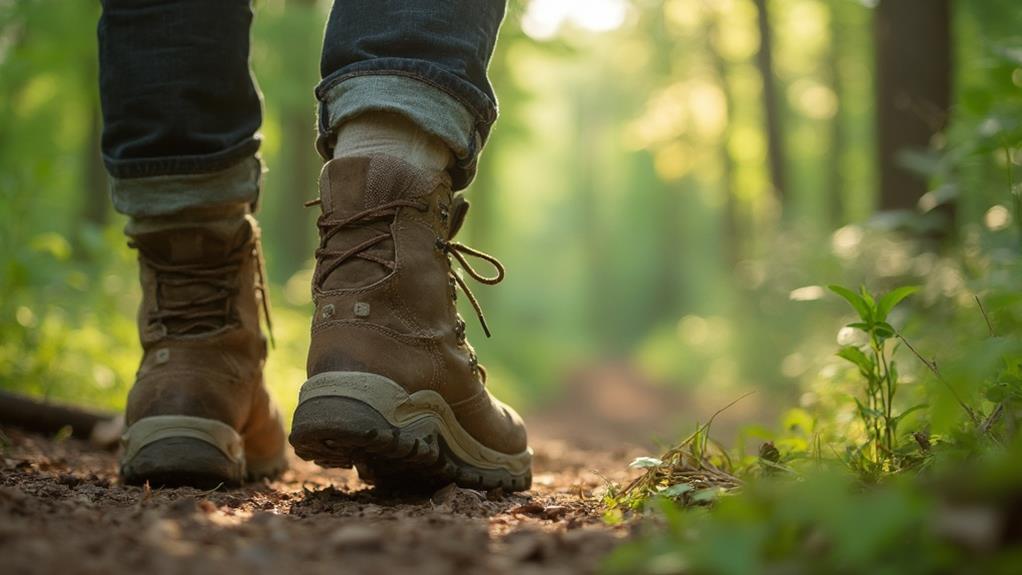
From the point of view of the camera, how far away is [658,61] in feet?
61.6

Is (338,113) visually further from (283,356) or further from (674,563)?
(283,356)

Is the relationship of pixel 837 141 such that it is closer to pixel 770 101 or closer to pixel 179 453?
pixel 770 101

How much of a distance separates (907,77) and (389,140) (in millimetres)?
5747

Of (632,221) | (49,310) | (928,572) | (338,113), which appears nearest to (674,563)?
(928,572)

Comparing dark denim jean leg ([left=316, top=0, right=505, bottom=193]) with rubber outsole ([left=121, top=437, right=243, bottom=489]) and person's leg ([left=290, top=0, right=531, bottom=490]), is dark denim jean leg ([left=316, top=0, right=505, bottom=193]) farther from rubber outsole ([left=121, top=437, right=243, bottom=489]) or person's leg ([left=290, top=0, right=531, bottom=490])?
rubber outsole ([left=121, top=437, right=243, bottom=489])

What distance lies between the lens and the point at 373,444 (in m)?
1.81

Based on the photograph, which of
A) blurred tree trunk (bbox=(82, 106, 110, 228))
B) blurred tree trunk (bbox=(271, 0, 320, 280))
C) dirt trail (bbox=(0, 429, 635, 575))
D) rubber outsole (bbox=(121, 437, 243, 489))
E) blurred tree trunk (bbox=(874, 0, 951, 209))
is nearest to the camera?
dirt trail (bbox=(0, 429, 635, 575))

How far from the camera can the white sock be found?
6.33ft

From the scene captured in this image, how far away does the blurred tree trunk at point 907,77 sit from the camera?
21.4 ft

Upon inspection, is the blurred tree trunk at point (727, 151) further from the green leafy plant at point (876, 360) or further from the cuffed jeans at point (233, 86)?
the green leafy plant at point (876, 360)

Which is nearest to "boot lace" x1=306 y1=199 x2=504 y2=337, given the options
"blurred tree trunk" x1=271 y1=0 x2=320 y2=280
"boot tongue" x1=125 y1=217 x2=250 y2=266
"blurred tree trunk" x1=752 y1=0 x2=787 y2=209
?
"boot tongue" x1=125 y1=217 x2=250 y2=266

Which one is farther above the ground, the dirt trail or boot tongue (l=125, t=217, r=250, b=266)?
boot tongue (l=125, t=217, r=250, b=266)

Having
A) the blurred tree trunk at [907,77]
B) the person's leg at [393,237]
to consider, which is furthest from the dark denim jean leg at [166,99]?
the blurred tree trunk at [907,77]

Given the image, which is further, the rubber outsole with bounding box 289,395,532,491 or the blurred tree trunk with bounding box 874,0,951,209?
the blurred tree trunk with bounding box 874,0,951,209
